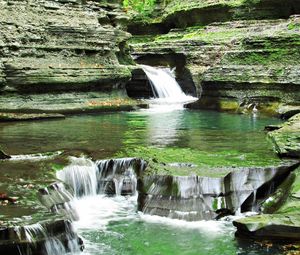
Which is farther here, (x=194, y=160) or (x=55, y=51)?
(x=55, y=51)

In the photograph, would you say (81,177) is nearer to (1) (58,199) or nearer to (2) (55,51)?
(1) (58,199)

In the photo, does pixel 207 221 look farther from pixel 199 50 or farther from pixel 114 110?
pixel 199 50

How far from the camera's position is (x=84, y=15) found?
22391 mm

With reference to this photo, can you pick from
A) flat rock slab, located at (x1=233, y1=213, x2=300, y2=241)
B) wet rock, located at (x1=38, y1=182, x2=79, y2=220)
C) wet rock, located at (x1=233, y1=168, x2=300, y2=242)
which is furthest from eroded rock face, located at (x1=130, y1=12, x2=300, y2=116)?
wet rock, located at (x1=38, y1=182, x2=79, y2=220)

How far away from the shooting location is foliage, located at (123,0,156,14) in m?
37.7

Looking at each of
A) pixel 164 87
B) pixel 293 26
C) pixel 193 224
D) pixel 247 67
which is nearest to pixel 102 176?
pixel 193 224

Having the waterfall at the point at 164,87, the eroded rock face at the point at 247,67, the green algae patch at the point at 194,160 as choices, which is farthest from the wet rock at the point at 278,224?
the waterfall at the point at 164,87

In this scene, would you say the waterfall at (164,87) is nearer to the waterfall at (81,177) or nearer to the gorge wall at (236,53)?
the gorge wall at (236,53)

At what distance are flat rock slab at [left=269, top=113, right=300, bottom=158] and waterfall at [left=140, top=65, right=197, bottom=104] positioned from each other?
11.8 metres

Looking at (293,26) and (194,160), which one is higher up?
(293,26)

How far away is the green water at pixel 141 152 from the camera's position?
7.99m

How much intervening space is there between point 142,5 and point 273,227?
32.9 meters

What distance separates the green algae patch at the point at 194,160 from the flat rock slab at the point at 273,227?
5.38ft

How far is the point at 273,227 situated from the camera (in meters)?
7.79
